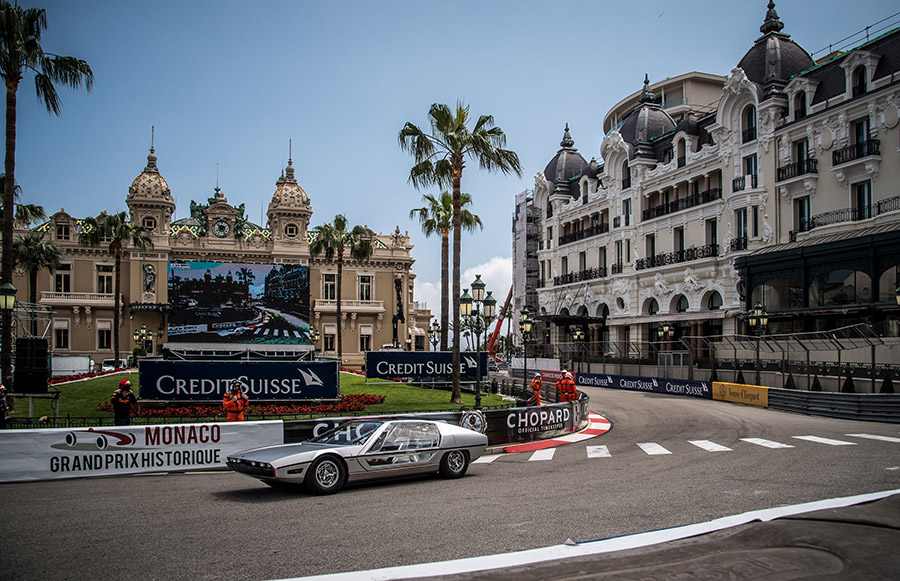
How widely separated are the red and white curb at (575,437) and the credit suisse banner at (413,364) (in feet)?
23.2

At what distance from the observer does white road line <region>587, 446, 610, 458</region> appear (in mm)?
16316

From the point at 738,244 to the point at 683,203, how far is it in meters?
7.03

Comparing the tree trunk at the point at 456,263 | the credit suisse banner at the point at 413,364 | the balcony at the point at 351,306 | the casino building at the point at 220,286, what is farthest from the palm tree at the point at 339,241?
the tree trunk at the point at 456,263

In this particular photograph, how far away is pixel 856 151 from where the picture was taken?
3581 cm

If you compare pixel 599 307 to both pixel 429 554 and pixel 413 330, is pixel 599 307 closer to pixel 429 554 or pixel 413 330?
pixel 413 330

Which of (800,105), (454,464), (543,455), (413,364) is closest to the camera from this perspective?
(454,464)

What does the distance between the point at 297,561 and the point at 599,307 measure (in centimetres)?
5455

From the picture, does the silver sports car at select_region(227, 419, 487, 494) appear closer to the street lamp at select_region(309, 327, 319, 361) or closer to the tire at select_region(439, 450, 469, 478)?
the tire at select_region(439, 450, 469, 478)

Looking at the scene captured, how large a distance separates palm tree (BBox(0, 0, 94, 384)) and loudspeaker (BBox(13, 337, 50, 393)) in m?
2.28

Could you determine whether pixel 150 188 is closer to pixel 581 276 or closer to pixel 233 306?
pixel 233 306

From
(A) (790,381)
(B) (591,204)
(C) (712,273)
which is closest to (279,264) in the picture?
(B) (591,204)

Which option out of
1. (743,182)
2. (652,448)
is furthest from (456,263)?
(743,182)

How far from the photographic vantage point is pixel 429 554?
775 cm

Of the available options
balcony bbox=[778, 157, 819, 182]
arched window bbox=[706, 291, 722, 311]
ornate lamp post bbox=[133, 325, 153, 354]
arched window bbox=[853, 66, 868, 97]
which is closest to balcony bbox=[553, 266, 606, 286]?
arched window bbox=[706, 291, 722, 311]
